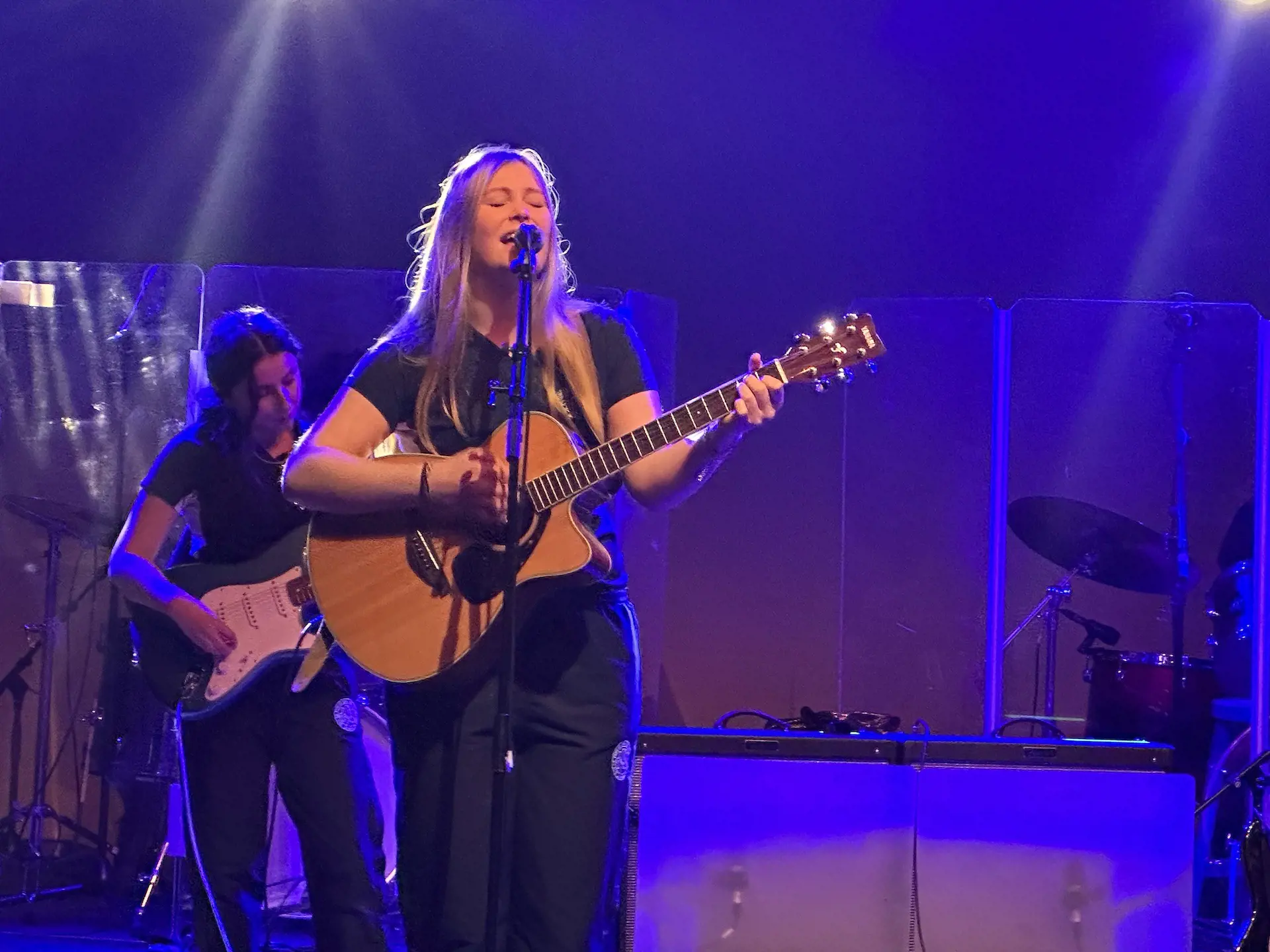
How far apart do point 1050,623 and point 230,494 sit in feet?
11.7

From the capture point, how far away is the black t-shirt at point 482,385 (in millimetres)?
2885

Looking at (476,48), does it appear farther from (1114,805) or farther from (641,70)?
(1114,805)

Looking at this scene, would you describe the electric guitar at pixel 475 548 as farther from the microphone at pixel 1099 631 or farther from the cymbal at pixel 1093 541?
the microphone at pixel 1099 631

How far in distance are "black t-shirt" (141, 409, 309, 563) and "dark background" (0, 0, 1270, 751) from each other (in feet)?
7.70

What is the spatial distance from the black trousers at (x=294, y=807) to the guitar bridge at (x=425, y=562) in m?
0.89

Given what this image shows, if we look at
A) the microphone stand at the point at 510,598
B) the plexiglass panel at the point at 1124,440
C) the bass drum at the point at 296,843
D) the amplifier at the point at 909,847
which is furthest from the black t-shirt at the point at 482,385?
the plexiglass panel at the point at 1124,440

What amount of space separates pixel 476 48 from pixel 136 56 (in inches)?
65.8

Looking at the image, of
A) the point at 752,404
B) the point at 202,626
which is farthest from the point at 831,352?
the point at 202,626

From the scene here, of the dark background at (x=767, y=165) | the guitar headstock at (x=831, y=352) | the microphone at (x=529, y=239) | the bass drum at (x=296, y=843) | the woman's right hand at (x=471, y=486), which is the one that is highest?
the dark background at (x=767, y=165)

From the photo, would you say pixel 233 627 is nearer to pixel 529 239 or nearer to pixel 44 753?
pixel 529 239

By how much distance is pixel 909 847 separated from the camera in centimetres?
394

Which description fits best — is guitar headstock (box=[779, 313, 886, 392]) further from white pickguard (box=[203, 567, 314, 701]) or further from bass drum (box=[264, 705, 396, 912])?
bass drum (box=[264, 705, 396, 912])

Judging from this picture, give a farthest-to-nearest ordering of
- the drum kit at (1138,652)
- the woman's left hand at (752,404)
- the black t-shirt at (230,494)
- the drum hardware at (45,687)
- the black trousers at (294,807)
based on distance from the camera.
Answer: the drum hardware at (45,687), the drum kit at (1138,652), the black t-shirt at (230,494), the black trousers at (294,807), the woman's left hand at (752,404)

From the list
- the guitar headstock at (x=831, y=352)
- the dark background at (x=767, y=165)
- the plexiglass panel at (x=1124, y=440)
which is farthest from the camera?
the dark background at (x=767, y=165)
